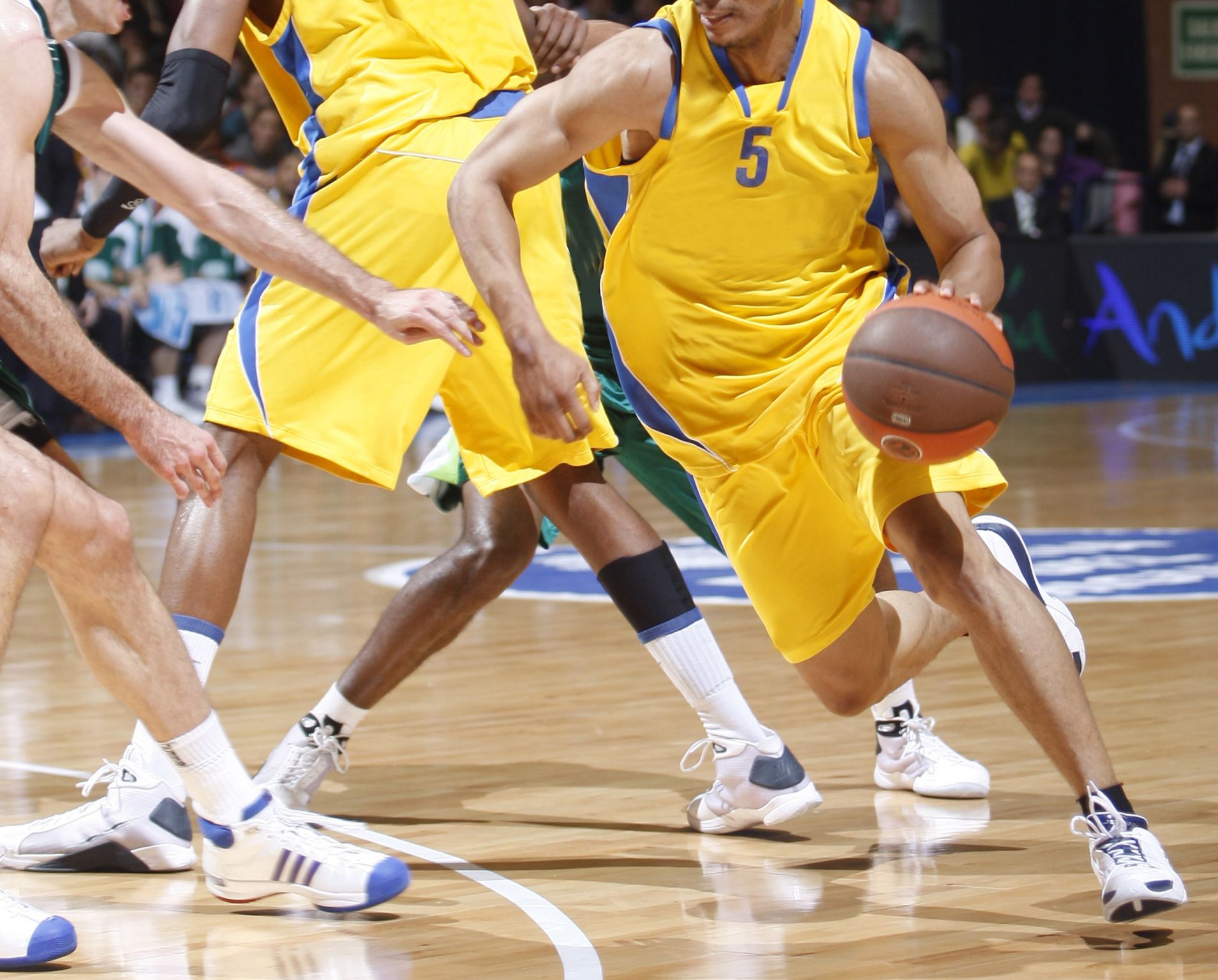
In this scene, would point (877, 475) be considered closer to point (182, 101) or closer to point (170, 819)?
point (170, 819)

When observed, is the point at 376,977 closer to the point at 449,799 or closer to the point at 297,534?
the point at 449,799

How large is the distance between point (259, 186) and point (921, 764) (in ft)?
25.4

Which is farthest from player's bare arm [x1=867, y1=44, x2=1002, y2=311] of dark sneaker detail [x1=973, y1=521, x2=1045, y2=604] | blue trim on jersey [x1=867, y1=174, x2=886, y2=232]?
dark sneaker detail [x1=973, y1=521, x2=1045, y2=604]

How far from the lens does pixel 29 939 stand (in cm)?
320

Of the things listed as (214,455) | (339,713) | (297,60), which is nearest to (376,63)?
(297,60)

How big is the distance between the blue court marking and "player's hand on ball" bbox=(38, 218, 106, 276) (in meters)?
3.31

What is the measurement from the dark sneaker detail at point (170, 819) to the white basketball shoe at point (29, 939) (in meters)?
0.67

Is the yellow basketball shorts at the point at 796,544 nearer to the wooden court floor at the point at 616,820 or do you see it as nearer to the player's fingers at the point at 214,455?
the wooden court floor at the point at 616,820

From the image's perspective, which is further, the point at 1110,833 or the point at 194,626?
the point at 194,626

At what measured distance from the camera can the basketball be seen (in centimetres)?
341

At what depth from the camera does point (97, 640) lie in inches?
133

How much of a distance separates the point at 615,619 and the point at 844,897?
3343 mm

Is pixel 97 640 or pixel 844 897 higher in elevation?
pixel 97 640

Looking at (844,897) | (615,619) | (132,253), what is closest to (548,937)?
(844,897)
